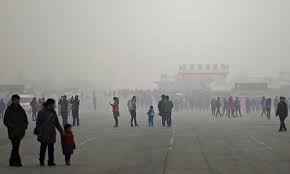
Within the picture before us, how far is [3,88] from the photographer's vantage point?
90.1 metres

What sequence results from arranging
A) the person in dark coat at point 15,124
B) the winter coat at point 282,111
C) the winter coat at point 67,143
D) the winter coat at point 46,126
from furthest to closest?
the winter coat at point 282,111
the winter coat at point 67,143
the winter coat at point 46,126
the person in dark coat at point 15,124

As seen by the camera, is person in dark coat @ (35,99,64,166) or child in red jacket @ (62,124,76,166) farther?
child in red jacket @ (62,124,76,166)

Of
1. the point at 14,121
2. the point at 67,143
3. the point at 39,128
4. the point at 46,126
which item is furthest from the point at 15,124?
the point at 67,143

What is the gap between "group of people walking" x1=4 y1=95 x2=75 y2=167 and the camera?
1702cm

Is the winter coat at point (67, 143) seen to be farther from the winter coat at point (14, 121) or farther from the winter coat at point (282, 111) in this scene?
the winter coat at point (282, 111)

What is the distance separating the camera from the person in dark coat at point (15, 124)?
17016 mm

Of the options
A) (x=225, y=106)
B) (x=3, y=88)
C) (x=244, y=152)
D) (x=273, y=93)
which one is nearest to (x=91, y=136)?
(x=244, y=152)

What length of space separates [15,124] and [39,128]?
62 centimetres

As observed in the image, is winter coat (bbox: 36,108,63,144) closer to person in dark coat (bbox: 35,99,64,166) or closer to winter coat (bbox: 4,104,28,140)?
person in dark coat (bbox: 35,99,64,166)

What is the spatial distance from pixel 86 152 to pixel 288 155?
6.40m

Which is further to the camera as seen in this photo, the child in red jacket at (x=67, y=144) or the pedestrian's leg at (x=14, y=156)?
the child in red jacket at (x=67, y=144)

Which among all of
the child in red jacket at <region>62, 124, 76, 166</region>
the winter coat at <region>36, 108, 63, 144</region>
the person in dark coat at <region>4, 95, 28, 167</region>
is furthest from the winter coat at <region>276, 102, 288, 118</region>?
the person in dark coat at <region>4, 95, 28, 167</region>

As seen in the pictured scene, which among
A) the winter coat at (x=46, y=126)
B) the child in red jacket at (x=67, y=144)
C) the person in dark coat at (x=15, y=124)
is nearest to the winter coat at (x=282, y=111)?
the child in red jacket at (x=67, y=144)

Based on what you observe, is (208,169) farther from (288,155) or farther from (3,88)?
(3,88)
